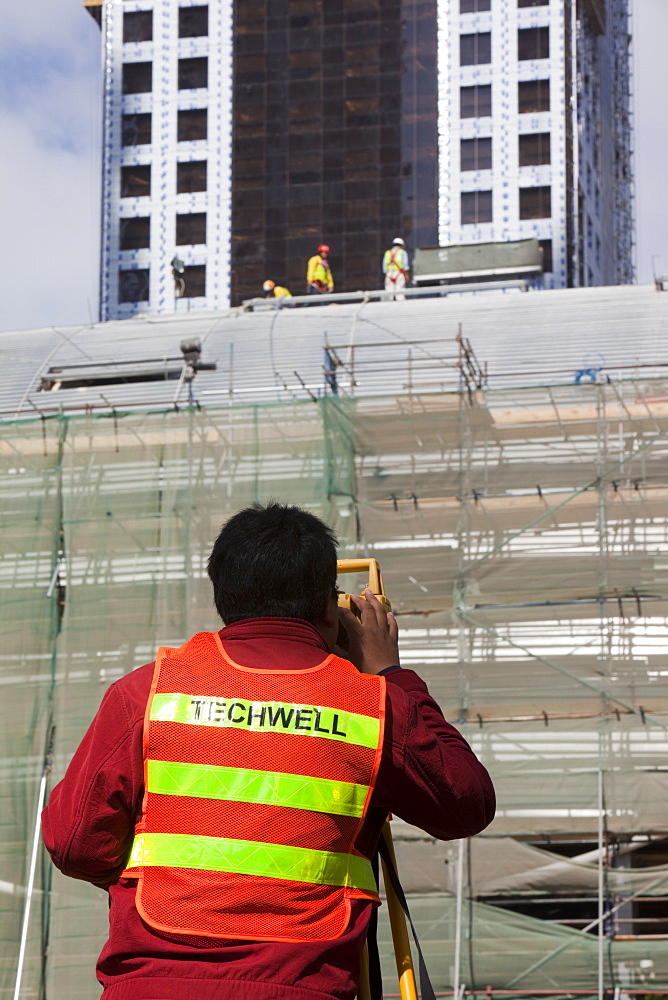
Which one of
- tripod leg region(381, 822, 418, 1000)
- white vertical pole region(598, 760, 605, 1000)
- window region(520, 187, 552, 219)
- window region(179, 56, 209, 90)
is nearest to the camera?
tripod leg region(381, 822, 418, 1000)

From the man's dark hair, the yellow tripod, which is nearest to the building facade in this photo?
the yellow tripod

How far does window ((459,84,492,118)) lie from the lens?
165 ft

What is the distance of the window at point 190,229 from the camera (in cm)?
5244

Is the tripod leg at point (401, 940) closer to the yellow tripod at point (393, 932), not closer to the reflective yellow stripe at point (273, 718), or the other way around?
the yellow tripod at point (393, 932)

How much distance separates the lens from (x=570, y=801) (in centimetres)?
1263

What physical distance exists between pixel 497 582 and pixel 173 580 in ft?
10.2

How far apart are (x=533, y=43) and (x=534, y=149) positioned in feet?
13.0

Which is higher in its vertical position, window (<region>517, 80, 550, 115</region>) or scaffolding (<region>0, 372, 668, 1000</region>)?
window (<region>517, 80, 550, 115</region>)

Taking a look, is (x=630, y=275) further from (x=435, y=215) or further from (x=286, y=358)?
(x=286, y=358)

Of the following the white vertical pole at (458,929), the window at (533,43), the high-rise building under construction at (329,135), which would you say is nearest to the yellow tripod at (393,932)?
the white vertical pole at (458,929)

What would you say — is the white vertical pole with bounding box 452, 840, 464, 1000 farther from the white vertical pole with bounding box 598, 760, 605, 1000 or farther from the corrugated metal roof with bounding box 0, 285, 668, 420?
the corrugated metal roof with bounding box 0, 285, 668, 420

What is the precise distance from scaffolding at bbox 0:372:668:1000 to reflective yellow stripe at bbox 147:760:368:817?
9601 mm

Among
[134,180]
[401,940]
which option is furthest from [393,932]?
[134,180]

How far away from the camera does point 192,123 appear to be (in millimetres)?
53656
